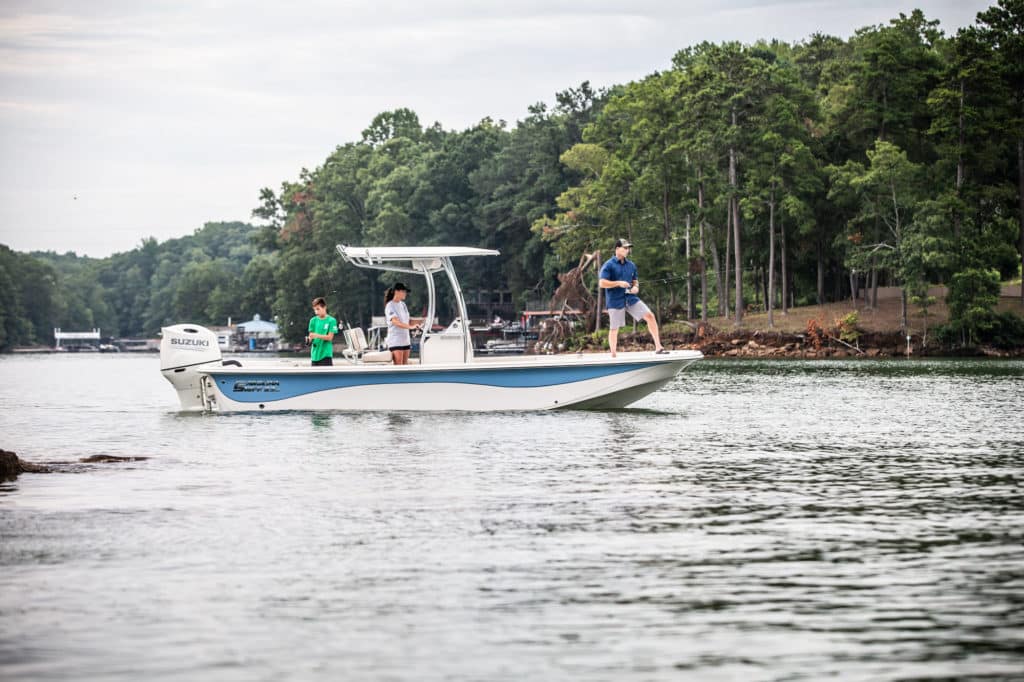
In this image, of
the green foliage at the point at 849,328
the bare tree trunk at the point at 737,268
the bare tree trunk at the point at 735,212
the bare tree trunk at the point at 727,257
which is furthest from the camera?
the bare tree trunk at the point at 727,257

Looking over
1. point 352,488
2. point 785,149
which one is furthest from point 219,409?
point 785,149

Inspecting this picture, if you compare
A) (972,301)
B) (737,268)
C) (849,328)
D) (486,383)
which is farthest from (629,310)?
(737,268)

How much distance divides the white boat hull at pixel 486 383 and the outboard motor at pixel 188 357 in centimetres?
150

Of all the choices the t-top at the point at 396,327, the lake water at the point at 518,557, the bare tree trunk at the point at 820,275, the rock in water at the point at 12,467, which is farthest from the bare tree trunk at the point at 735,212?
the rock in water at the point at 12,467

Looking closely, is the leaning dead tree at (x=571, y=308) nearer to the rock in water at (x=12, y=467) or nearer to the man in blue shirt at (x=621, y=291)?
the man in blue shirt at (x=621, y=291)

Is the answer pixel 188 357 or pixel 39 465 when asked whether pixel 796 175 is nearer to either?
pixel 188 357

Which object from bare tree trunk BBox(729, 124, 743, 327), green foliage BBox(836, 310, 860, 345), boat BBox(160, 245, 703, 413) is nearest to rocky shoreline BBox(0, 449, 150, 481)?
boat BBox(160, 245, 703, 413)

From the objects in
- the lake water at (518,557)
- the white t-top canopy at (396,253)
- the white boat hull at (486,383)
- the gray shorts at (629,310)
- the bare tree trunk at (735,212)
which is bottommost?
the lake water at (518,557)

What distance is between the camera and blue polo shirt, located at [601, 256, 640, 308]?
21781mm

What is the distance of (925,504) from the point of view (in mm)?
12242

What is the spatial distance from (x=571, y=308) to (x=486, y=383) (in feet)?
198

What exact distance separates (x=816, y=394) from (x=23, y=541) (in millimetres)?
22995

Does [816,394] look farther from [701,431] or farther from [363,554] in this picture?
[363,554]

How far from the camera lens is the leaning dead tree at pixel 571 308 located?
78.3 meters
